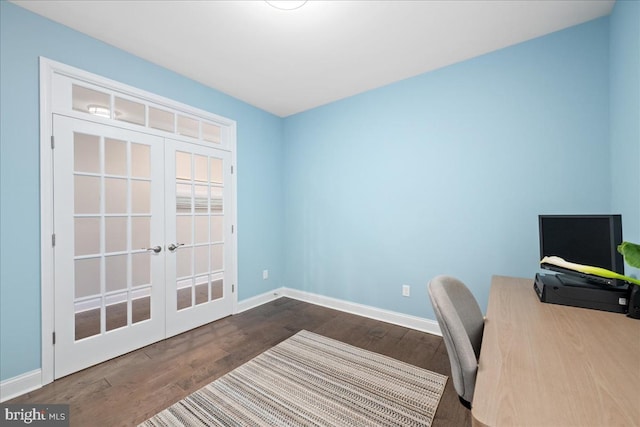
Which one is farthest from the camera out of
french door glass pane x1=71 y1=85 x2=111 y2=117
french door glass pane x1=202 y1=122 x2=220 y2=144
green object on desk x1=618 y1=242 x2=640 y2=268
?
french door glass pane x1=202 y1=122 x2=220 y2=144

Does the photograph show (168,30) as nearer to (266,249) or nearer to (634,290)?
(266,249)

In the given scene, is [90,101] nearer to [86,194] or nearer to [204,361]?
[86,194]

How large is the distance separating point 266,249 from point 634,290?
3361 millimetres

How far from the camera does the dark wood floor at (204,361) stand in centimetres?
165

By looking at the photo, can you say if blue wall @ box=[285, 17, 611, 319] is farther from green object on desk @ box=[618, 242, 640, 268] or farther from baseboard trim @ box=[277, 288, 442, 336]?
green object on desk @ box=[618, 242, 640, 268]

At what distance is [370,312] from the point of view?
3.06m

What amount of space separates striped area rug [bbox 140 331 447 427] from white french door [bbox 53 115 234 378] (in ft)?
3.49

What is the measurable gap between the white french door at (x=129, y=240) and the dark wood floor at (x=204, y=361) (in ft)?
0.69

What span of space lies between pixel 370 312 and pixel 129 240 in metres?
2.66

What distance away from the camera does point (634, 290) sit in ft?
4.10

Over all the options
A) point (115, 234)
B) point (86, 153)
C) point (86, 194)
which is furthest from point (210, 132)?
point (115, 234)

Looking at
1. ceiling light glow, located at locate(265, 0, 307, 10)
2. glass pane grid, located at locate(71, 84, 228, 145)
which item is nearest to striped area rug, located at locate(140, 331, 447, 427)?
glass pane grid, located at locate(71, 84, 228, 145)

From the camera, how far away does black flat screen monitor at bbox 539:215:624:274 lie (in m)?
1.44

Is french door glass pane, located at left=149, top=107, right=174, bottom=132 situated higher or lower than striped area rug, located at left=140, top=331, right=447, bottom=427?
higher
